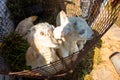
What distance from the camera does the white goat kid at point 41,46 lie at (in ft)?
8.00

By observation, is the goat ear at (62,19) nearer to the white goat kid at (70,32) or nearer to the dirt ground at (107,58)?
the white goat kid at (70,32)

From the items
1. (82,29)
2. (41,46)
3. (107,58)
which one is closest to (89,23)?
(82,29)

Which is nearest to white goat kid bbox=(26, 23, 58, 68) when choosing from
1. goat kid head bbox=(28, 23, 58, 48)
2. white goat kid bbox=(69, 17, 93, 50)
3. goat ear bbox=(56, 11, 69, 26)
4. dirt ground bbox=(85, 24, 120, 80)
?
goat kid head bbox=(28, 23, 58, 48)

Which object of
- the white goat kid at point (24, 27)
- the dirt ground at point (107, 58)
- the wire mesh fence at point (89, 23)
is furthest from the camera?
the dirt ground at point (107, 58)

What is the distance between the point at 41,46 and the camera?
2.46 meters

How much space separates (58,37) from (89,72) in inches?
33.9

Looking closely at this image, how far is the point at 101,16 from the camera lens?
9.99 ft

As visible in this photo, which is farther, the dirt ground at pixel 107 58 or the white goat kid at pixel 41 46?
the dirt ground at pixel 107 58

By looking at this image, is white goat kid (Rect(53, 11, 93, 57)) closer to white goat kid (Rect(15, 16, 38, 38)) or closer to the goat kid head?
the goat kid head

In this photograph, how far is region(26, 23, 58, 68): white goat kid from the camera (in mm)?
2437

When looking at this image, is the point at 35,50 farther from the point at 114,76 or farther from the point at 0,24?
the point at 114,76

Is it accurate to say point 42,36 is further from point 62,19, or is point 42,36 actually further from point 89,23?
point 89,23

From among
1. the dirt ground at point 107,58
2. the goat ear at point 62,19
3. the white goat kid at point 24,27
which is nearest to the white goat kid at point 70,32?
the goat ear at point 62,19

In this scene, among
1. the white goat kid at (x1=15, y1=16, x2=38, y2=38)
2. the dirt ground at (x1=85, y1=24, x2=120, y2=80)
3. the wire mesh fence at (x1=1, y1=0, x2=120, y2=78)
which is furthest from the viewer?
the dirt ground at (x1=85, y1=24, x2=120, y2=80)
